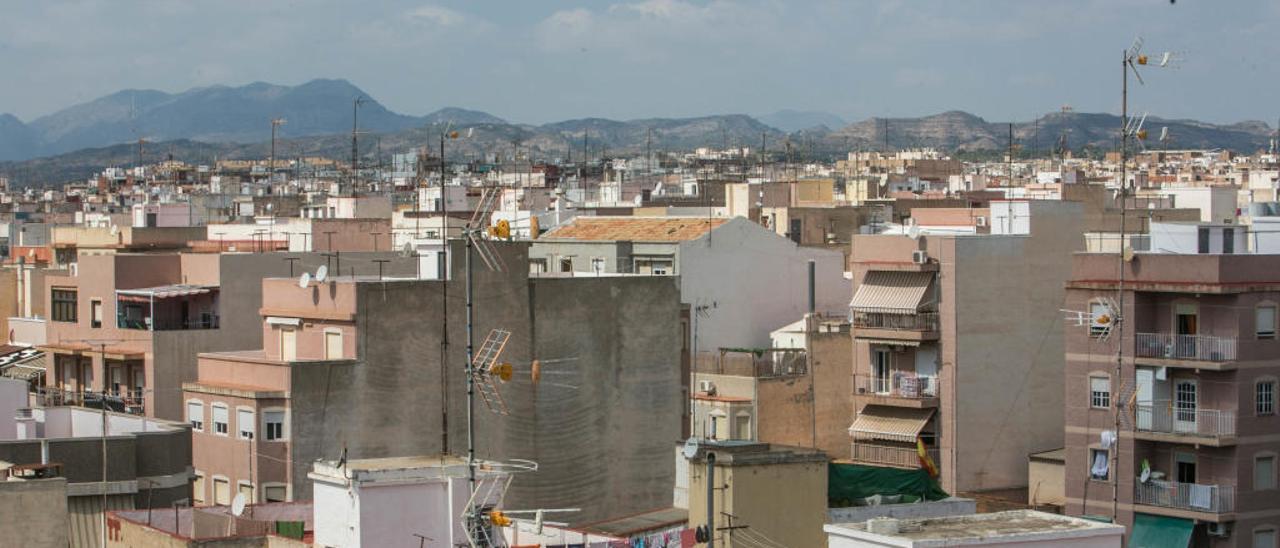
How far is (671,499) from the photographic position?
3403 centimetres

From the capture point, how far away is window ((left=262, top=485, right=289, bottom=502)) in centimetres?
3133

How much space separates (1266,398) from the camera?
31.5 metres

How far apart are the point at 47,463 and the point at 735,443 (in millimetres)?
8385

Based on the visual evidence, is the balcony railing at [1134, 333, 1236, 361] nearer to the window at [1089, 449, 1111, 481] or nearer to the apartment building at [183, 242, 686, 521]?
the window at [1089, 449, 1111, 481]

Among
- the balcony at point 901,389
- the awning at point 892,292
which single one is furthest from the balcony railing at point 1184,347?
the awning at point 892,292

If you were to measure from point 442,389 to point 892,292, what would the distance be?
9.03m

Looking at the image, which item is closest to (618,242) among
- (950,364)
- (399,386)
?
(950,364)

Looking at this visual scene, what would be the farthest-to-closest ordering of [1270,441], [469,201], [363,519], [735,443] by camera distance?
[469,201] < [1270,441] < [735,443] < [363,519]

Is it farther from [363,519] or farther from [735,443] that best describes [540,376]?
[363,519]

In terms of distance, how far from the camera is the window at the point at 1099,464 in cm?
3219

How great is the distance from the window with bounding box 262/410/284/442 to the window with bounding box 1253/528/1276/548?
13759 millimetres

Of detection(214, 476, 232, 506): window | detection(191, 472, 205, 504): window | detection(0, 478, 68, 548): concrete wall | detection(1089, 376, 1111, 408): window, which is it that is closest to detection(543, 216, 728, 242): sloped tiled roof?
detection(1089, 376, 1111, 408): window

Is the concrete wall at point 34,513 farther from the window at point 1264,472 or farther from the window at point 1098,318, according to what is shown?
the window at point 1264,472

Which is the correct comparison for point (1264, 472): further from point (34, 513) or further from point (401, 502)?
point (34, 513)
